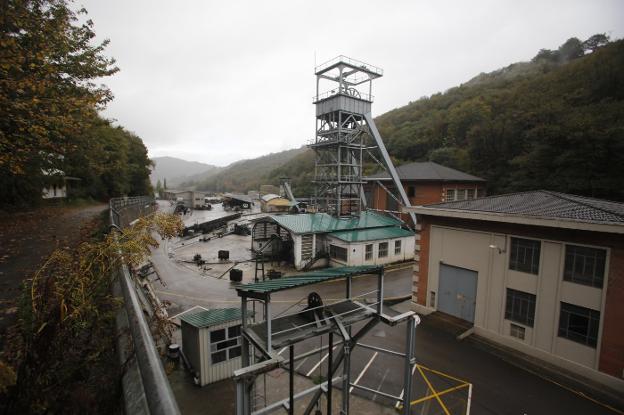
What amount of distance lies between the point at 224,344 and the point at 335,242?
16804 millimetres

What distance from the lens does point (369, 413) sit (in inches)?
405

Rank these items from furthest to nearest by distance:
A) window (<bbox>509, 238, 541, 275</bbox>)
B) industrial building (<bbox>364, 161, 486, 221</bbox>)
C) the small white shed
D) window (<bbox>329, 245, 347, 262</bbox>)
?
industrial building (<bbox>364, 161, 486, 221</bbox>) → window (<bbox>329, 245, 347, 262</bbox>) → window (<bbox>509, 238, 541, 275</bbox>) → the small white shed

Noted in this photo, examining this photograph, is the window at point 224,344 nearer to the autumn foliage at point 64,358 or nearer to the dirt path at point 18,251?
the dirt path at point 18,251

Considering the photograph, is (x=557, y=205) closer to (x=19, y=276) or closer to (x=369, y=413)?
(x=369, y=413)

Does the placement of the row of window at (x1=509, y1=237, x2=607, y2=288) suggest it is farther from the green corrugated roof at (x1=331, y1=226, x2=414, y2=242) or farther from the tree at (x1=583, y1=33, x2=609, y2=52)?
the tree at (x1=583, y1=33, x2=609, y2=52)

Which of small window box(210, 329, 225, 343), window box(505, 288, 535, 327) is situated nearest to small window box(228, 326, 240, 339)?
small window box(210, 329, 225, 343)

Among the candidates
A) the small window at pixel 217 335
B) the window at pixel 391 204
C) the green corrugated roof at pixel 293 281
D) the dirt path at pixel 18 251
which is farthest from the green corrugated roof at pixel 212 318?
the window at pixel 391 204

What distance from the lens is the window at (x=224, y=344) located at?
1189cm

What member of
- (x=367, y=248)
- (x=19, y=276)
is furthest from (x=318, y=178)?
(x=19, y=276)

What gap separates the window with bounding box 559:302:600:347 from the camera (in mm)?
11859

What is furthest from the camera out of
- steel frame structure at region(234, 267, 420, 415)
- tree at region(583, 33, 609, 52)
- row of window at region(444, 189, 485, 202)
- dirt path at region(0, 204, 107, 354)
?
tree at region(583, 33, 609, 52)

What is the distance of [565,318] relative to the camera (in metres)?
12.6

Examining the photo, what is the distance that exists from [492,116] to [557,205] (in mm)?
54319

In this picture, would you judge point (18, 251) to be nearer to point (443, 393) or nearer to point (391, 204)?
point (443, 393)
